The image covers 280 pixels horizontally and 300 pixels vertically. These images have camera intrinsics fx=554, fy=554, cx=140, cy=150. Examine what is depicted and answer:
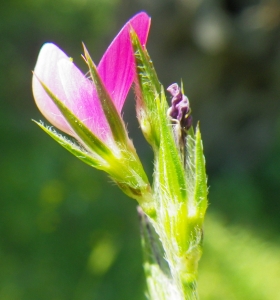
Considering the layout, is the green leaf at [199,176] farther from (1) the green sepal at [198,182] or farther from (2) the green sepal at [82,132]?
(2) the green sepal at [82,132]

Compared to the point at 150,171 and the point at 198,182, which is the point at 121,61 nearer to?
the point at 198,182

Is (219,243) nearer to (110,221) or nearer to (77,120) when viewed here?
(110,221)

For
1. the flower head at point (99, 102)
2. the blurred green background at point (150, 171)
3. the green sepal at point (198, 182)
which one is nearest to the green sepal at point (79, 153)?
the flower head at point (99, 102)

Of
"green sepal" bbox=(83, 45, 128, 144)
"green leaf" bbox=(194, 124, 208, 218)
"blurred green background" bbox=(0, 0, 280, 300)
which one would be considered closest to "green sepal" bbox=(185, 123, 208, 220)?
"green leaf" bbox=(194, 124, 208, 218)

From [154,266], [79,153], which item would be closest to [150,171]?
[154,266]

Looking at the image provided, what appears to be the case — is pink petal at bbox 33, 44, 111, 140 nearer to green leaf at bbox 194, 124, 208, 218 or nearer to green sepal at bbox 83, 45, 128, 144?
green sepal at bbox 83, 45, 128, 144

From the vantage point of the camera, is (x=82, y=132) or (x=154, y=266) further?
(x=154, y=266)

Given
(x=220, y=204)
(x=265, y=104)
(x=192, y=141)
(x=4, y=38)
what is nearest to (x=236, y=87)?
(x=265, y=104)
